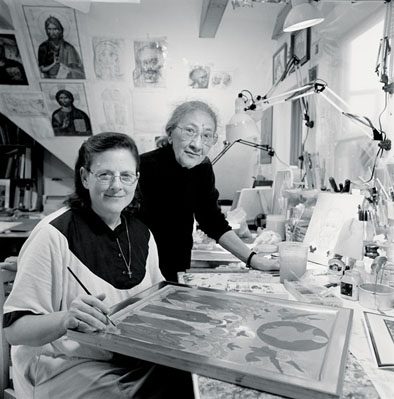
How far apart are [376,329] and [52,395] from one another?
798 mm

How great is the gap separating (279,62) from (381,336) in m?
2.98

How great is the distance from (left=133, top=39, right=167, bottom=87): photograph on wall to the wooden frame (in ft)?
10.2

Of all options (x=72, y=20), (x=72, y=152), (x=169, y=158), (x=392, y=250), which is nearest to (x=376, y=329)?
(x=392, y=250)

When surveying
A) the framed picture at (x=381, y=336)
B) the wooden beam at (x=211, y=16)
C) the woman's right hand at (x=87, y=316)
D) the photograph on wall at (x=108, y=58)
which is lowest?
the framed picture at (x=381, y=336)

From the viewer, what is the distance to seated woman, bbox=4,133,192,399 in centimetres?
94

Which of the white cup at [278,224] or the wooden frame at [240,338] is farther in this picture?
the white cup at [278,224]

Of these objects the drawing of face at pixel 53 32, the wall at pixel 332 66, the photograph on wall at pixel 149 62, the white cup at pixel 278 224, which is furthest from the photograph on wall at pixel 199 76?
the white cup at pixel 278 224

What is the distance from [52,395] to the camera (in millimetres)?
959

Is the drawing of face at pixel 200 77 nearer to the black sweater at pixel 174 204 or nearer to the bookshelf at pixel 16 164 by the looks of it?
the bookshelf at pixel 16 164

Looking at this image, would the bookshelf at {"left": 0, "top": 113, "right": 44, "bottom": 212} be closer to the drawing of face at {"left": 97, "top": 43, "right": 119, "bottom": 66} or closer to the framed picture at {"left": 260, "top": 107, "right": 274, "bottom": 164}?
the drawing of face at {"left": 97, "top": 43, "right": 119, "bottom": 66}

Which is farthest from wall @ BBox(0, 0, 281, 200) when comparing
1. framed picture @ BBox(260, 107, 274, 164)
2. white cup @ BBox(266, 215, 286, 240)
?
white cup @ BBox(266, 215, 286, 240)

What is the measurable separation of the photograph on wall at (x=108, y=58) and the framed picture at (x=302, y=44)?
1608 millimetres

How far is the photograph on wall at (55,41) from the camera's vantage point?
3529 mm

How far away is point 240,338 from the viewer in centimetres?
83
